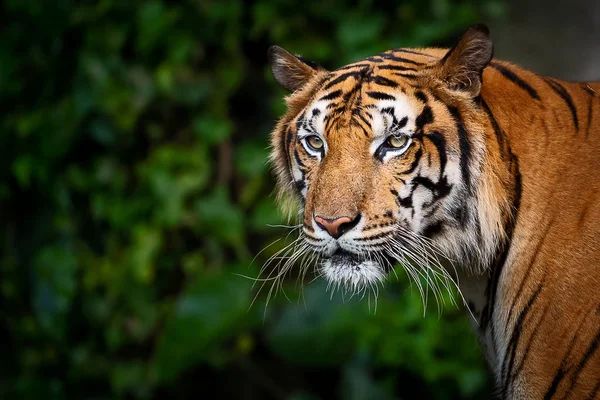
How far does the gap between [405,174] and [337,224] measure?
20cm

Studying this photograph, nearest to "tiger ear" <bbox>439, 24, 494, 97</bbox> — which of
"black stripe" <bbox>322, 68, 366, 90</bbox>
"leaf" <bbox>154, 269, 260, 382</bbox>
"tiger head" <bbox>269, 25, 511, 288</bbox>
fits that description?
"tiger head" <bbox>269, 25, 511, 288</bbox>

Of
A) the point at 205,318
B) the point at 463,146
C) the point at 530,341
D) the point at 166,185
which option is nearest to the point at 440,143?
the point at 463,146

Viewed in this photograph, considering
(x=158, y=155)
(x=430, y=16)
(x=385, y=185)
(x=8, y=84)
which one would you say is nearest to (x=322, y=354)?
(x=158, y=155)

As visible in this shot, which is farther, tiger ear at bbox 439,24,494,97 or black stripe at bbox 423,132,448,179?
black stripe at bbox 423,132,448,179

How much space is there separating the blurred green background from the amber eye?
5.98 feet

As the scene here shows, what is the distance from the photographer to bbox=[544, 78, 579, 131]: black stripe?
1.88 metres

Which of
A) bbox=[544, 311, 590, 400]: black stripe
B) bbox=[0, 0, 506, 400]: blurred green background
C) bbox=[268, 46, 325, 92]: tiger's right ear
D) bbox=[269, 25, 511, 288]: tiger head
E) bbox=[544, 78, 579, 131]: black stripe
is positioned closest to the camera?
bbox=[544, 311, 590, 400]: black stripe

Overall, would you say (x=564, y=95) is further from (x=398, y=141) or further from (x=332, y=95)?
(x=332, y=95)

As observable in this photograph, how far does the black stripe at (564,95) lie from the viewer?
1.88 metres

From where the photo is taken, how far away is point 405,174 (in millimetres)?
1808

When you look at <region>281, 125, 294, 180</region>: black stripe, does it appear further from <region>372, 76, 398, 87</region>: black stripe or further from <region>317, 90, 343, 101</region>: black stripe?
<region>372, 76, 398, 87</region>: black stripe

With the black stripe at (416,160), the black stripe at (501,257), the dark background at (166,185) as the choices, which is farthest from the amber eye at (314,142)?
the dark background at (166,185)

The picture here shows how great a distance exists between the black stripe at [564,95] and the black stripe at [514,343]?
1.39 feet

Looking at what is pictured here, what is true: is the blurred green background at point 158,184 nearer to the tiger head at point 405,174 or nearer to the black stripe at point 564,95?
the black stripe at point 564,95
